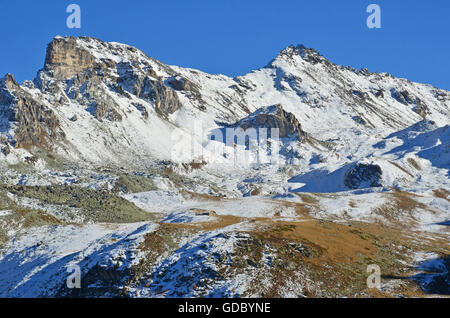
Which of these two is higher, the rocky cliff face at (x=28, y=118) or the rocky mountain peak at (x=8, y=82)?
the rocky mountain peak at (x=8, y=82)

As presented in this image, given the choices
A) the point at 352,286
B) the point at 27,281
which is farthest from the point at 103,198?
the point at 352,286

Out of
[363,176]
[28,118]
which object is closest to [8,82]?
[28,118]

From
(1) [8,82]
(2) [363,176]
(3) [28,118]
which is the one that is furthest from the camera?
(1) [8,82]

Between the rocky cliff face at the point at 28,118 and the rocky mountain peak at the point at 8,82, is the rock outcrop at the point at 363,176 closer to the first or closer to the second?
the rocky cliff face at the point at 28,118

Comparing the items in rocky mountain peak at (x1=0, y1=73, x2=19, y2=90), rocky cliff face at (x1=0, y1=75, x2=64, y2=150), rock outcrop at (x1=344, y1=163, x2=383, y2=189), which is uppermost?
rocky mountain peak at (x1=0, y1=73, x2=19, y2=90)

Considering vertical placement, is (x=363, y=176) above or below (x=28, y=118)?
below

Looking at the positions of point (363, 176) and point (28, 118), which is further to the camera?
point (363, 176)

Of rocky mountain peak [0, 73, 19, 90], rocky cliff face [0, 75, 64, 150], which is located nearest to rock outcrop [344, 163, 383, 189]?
rocky cliff face [0, 75, 64, 150]

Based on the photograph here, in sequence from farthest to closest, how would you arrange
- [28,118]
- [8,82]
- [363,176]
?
[8,82] → [363,176] → [28,118]

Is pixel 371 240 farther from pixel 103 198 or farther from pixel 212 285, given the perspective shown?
pixel 103 198

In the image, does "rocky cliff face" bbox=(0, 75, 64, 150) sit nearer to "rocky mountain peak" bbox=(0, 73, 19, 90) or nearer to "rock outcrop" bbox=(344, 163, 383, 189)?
"rocky mountain peak" bbox=(0, 73, 19, 90)

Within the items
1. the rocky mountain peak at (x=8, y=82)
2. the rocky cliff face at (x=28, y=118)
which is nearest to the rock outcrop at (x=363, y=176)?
the rocky cliff face at (x=28, y=118)

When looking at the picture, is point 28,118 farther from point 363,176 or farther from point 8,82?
point 363,176
